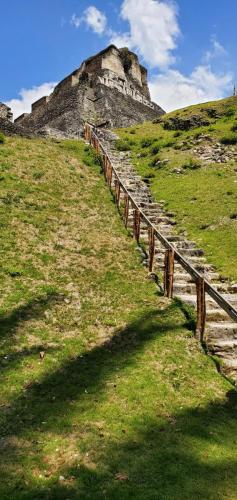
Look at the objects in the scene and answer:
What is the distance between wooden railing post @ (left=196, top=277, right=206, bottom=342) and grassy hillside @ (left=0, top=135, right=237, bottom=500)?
0.36 meters

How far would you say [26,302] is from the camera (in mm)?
11492

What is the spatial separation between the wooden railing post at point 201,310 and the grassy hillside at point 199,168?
365 centimetres

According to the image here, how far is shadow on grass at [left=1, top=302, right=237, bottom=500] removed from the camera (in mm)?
5691

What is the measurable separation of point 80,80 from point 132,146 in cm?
2585

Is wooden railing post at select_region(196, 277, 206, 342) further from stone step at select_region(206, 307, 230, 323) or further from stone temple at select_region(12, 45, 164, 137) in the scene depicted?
stone temple at select_region(12, 45, 164, 137)

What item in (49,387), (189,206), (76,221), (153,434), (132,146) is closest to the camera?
(153,434)

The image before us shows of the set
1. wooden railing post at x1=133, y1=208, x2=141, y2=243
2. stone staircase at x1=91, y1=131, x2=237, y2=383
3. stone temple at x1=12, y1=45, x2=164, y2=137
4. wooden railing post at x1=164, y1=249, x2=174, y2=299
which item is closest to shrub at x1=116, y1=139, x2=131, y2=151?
stone staircase at x1=91, y1=131, x2=237, y2=383

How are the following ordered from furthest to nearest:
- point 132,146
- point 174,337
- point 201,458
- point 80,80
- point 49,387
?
point 80,80, point 132,146, point 174,337, point 49,387, point 201,458

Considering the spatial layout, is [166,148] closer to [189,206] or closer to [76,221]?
[189,206]

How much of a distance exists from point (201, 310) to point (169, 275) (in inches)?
93.2

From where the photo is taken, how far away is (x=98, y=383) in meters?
8.59

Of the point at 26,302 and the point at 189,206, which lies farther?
the point at 189,206

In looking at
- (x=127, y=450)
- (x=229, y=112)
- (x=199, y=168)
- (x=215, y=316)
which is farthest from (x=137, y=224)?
(x=229, y=112)

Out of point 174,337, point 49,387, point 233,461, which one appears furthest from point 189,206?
point 233,461
